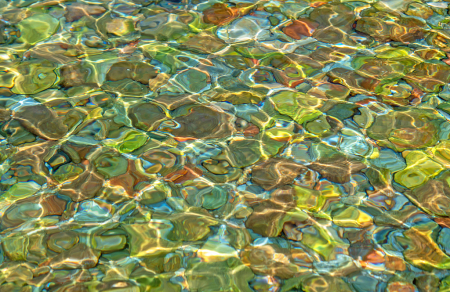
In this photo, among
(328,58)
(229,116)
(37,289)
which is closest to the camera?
(37,289)

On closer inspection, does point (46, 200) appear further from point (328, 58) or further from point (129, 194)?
point (328, 58)

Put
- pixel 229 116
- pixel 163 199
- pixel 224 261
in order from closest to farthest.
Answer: pixel 224 261 < pixel 163 199 < pixel 229 116

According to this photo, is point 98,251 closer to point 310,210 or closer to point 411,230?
point 310,210

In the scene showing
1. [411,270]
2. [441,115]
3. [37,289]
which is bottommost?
[37,289]

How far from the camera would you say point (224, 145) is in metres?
3.09

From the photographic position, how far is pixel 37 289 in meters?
2.21

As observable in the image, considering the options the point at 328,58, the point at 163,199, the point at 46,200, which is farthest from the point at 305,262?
the point at 328,58

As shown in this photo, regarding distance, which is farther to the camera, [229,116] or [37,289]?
[229,116]

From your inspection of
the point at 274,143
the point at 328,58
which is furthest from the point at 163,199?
the point at 328,58

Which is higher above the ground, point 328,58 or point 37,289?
point 328,58

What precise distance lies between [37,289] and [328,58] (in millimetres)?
2913

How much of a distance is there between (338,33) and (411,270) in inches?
99.5

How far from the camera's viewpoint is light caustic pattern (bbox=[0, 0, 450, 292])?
237 centimetres

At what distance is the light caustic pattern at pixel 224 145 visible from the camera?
237 cm
